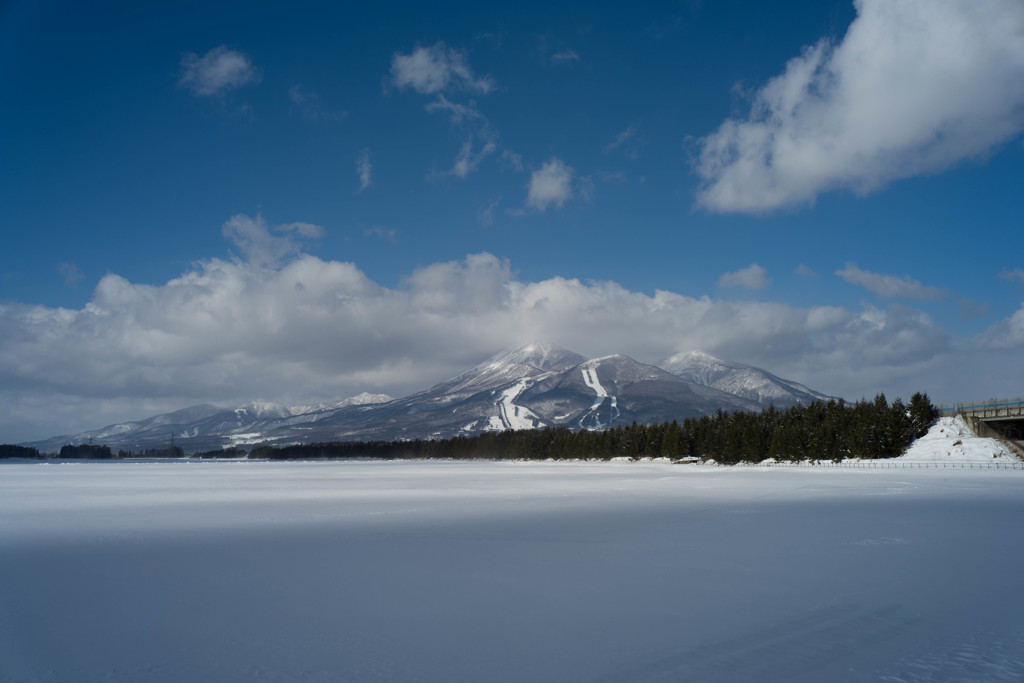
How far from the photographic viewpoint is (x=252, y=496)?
46.1 m

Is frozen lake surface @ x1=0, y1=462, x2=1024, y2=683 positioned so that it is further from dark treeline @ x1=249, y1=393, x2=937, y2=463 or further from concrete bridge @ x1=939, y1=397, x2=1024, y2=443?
concrete bridge @ x1=939, y1=397, x2=1024, y2=443

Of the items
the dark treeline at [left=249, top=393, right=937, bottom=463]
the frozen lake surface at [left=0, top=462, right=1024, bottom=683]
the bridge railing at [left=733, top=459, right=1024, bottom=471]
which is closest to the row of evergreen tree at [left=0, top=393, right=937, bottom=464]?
the dark treeline at [left=249, top=393, right=937, bottom=463]

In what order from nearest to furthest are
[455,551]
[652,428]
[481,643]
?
[481,643] < [455,551] < [652,428]

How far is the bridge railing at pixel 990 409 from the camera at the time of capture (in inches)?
3430

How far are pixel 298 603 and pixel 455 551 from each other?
23.2ft

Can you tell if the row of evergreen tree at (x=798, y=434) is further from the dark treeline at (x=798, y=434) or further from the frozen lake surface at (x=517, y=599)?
the frozen lake surface at (x=517, y=599)

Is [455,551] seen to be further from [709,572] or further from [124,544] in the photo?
[124,544]

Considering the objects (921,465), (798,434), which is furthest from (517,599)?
(798,434)

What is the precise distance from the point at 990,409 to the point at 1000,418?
11.7 ft

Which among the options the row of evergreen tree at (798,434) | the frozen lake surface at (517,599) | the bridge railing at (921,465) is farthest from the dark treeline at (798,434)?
the frozen lake surface at (517,599)

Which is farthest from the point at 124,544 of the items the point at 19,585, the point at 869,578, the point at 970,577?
the point at 970,577

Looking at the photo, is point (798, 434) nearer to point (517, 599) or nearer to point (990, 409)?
point (990, 409)

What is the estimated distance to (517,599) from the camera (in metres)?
14.1

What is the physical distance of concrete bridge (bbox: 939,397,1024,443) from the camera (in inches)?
3438
